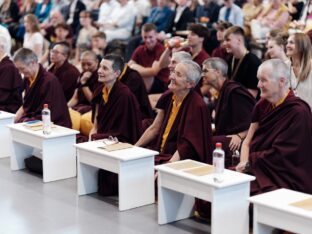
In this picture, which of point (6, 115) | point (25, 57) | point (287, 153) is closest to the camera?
point (287, 153)

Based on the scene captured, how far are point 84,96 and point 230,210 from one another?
4.36m

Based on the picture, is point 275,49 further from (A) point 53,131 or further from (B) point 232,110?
(A) point 53,131

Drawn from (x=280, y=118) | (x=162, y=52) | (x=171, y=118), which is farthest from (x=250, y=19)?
(x=280, y=118)

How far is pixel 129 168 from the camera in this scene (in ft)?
19.3

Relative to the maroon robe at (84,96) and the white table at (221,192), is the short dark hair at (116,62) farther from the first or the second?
the maroon robe at (84,96)

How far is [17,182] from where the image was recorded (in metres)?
6.82

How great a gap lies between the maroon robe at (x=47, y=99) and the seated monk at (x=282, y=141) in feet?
9.07

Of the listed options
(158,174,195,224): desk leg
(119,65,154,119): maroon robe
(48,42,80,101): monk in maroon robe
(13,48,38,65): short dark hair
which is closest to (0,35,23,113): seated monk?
(48,42,80,101): monk in maroon robe

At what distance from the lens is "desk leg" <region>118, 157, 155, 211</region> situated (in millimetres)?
5859

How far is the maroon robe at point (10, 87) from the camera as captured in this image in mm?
8594

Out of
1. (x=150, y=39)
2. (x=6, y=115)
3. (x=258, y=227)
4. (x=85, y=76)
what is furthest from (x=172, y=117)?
(x=150, y=39)

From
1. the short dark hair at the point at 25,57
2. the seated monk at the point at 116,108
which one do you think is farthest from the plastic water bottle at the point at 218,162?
the short dark hair at the point at 25,57

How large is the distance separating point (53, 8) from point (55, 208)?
891 centimetres

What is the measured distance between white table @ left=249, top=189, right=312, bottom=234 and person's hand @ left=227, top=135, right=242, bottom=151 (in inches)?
66.1
